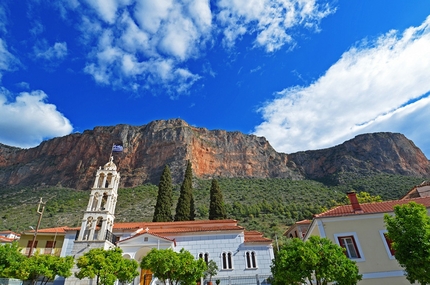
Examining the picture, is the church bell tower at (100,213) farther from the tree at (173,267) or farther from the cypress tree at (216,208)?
the cypress tree at (216,208)

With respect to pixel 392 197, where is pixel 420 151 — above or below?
above

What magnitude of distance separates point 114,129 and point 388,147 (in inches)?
4066

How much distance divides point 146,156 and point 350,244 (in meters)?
78.4

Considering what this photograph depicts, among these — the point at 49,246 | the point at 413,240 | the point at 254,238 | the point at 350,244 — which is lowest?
the point at 413,240

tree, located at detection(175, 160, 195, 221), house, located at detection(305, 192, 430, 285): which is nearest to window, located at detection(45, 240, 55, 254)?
tree, located at detection(175, 160, 195, 221)

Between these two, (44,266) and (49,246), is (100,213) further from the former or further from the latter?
(44,266)

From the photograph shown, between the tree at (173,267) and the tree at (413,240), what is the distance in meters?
10.5

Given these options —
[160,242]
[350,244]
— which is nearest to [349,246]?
[350,244]

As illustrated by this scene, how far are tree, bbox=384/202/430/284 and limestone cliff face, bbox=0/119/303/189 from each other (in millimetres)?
68558

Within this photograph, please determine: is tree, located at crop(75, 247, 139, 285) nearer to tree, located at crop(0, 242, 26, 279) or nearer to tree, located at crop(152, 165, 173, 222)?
tree, located at crop(0, 242, 26, 279)

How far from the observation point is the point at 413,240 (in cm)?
1123

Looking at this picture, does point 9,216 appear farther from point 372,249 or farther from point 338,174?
point 338,174

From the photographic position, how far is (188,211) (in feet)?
129

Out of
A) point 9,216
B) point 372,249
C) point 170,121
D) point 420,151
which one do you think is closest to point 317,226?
point 372,249
